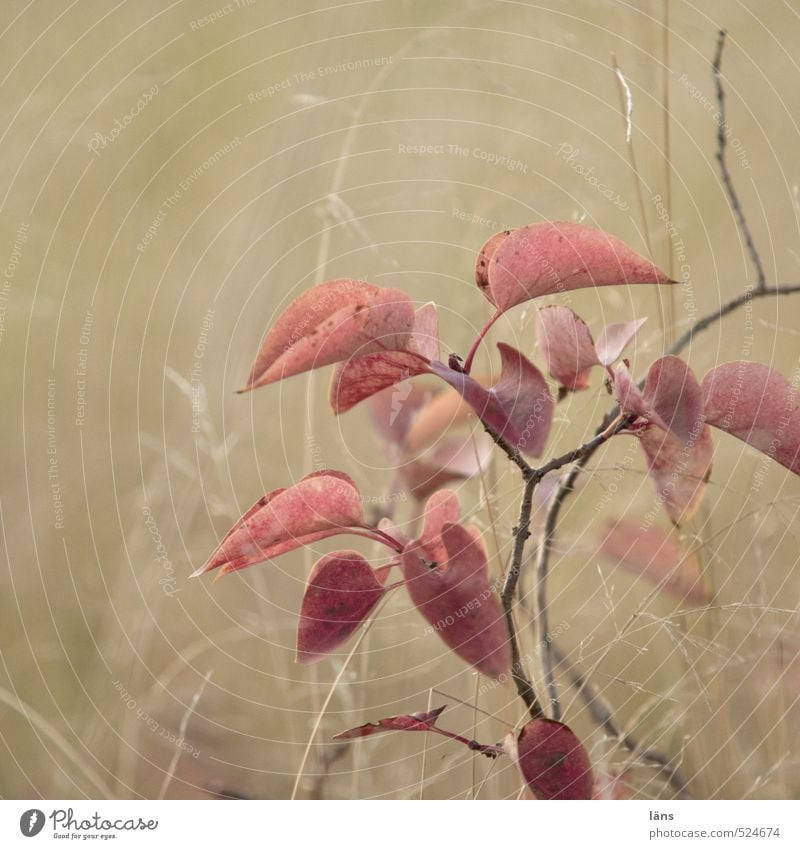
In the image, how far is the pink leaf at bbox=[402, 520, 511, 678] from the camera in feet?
1.34

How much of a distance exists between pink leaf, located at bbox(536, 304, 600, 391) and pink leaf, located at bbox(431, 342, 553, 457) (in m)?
0.02

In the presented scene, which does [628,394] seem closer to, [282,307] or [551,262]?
[551,262]

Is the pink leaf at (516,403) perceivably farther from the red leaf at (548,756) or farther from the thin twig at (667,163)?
the thin twig at (667,163)

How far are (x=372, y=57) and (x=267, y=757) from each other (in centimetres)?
64

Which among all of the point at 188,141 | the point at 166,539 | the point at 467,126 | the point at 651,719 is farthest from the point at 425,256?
the point at 651,719

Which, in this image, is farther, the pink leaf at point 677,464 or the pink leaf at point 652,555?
the pink leaf at point 652,555

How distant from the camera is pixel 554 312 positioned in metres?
0.41

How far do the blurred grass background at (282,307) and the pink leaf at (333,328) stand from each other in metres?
0.32

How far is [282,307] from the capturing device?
2.85 ft

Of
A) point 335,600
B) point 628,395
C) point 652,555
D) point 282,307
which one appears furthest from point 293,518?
point 282,307

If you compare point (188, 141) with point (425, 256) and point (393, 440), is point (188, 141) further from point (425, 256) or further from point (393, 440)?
point (393, 440)

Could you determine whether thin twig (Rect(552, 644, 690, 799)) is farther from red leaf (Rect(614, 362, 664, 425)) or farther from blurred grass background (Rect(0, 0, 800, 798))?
red leaf (Rect(614, 362, 664, 425))

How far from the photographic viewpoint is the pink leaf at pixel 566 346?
1.29 ft

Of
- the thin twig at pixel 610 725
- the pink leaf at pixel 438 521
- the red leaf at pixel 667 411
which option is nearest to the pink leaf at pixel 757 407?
the red leaf at pixel 667 411
